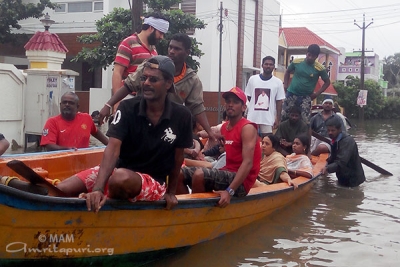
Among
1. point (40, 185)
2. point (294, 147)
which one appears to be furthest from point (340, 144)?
point (40, 185)

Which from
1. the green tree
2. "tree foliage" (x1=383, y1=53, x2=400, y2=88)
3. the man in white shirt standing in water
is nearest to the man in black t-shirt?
the man in white shirt standing in water

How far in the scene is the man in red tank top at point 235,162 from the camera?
498cm

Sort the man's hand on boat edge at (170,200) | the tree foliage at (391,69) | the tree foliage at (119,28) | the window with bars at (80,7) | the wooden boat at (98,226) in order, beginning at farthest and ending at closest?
1. the tree foliage at (391,69)
2. the window with bars at (80,7)
3. the tree foliage at (119,28)
4. the man's hand on boat edge at (170,200)
5. the wooden boat at (98,226)

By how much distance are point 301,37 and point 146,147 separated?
3804 centimetres

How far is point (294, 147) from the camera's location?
→ 814 cm

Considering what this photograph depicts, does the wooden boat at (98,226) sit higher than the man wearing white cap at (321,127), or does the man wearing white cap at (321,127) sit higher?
the man wearing white cap at (321,127)

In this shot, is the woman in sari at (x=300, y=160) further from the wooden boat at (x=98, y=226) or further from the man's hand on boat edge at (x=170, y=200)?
the man's hand on boat edge at (x=170, y=200)

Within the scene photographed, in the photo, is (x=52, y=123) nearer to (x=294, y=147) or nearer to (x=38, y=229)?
(x=38, y=229)

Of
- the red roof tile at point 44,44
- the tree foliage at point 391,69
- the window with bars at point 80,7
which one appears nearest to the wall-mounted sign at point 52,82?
the red roof tile at point 44,44

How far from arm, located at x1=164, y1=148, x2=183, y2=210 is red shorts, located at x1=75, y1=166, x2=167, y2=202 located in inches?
1.8

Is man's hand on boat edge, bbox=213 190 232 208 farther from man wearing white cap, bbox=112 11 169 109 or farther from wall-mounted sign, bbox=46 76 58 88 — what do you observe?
wall-mounted sign, bbox=46 76 58 88

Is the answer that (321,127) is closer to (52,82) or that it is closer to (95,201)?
(52,82)

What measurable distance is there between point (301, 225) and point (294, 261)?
1409 millimetres

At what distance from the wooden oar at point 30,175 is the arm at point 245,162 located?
4.75ft
